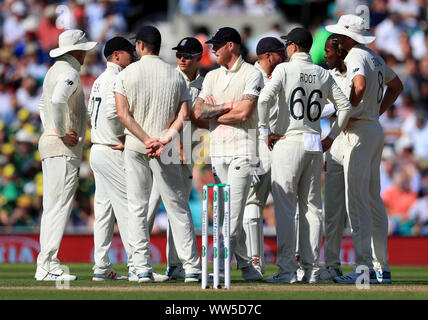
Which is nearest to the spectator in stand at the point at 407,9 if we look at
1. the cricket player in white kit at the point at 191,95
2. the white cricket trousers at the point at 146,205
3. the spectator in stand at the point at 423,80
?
the spectator in stand at the point at 423,80

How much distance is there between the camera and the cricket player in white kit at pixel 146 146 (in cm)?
884

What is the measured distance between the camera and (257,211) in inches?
404

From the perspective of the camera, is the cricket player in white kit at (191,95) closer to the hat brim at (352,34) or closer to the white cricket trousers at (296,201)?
the white cricket trousers at (296,201)

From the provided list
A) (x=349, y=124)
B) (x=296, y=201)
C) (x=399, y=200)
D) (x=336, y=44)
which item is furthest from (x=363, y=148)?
(x=399, y=200)

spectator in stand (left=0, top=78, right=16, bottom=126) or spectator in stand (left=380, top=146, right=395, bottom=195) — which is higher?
spectator in stand (left=0, top=78, right=16, bottom=126)

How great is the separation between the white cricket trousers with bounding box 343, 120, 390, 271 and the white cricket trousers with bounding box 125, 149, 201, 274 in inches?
65.1

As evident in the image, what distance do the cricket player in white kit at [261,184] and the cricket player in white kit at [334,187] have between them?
562 mm

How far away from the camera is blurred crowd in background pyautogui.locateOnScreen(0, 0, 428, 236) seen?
53.3 feet

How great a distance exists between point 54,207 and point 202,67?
9.73 m

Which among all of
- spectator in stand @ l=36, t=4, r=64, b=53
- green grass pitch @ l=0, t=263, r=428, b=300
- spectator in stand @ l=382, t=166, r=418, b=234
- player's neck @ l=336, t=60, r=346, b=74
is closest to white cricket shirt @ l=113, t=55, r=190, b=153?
green grass pitch @ l=0, t=263, r=428, b=300

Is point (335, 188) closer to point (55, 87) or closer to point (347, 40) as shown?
point (347, 40)

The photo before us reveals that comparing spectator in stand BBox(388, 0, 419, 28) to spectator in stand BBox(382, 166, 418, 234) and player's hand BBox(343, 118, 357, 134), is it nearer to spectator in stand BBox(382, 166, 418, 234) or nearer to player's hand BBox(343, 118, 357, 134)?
spectator in stand BBox(382, 166, 418, 234)

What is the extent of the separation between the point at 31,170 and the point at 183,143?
8188 millimetres
